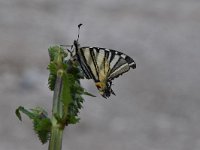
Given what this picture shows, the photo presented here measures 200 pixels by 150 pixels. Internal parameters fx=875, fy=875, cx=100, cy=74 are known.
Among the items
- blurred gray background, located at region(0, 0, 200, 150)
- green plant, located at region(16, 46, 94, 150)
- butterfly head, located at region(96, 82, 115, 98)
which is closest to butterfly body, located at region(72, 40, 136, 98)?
butterfly head, located at region(96, 82, 115, 98)

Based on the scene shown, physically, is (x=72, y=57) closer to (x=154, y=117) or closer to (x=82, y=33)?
(x=154, y=117)

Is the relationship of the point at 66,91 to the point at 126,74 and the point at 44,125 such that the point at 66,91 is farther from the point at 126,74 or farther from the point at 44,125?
the point at 126,74

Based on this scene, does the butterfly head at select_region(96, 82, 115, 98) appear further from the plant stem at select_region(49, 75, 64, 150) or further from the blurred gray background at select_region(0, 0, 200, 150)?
the blurred gray background at select_region(0, 0, 200, 150)

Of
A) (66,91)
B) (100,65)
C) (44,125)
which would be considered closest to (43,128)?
(44,125)

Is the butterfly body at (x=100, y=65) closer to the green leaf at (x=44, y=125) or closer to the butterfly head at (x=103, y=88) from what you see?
the butterfly head at (x=103, y=88)

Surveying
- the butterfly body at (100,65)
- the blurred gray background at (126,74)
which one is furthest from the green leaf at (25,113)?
the blurred gray background at (126,74)

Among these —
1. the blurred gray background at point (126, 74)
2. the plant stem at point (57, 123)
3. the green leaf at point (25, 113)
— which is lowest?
the plant stem at point (57, 123)

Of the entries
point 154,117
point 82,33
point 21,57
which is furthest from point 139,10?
point 154,117
